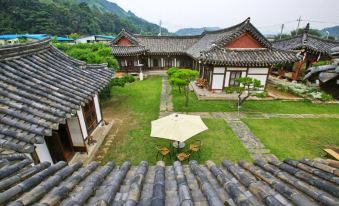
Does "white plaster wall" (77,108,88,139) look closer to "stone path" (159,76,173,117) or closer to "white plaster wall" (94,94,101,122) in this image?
"white plaster wall" (94,94,101,122)

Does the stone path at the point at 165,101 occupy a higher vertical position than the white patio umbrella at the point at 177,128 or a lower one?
lower

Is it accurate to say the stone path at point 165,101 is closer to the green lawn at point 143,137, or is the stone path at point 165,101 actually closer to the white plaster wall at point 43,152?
the green lawn at point 143,137

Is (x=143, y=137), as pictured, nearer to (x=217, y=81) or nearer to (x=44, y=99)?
(x=44, y=99)

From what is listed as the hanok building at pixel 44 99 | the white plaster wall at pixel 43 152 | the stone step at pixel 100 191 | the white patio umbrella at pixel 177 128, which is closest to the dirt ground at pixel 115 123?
the hanok building at pixel 44 99

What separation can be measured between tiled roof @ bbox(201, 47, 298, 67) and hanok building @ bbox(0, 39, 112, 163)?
9.98 m

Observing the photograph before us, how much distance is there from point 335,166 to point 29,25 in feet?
252

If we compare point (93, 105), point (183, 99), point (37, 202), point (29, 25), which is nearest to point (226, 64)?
point (183, 99)

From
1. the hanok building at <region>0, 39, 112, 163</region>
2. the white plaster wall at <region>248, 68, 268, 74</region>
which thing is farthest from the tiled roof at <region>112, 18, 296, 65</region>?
the hanok building at <region>0, 39, 112, 163</region>

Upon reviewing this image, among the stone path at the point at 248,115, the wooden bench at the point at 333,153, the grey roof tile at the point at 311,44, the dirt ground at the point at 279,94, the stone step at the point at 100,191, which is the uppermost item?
the grey roof tile at the point at 311,44

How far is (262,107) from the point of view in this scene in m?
14.8

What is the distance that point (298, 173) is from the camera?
3.15m

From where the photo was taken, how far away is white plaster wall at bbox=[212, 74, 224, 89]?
1730 centimetres

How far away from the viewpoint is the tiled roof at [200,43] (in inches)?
663

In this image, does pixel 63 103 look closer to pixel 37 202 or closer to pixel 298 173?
pixel 37 202
